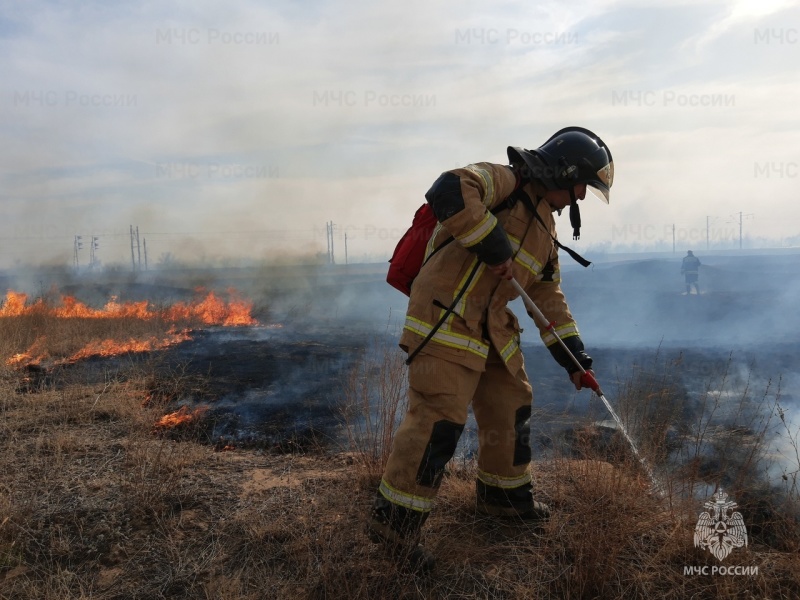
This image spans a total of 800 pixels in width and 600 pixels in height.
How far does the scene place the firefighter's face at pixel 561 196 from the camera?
2.89 m

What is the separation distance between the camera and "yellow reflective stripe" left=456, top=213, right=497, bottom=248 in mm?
2481

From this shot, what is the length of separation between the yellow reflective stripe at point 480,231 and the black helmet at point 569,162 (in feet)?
1.72

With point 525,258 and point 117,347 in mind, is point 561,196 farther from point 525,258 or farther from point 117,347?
point 117,347

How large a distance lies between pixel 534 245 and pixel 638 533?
5.25 ft

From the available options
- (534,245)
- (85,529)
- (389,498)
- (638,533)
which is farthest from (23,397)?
(638,533)

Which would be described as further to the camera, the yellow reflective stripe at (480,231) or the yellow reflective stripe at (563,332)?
the yellow reflective stripe at (563,332)

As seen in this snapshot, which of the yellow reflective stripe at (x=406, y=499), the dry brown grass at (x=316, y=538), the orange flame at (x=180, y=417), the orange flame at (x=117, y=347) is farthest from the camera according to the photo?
the orange flame at (x=117, y=347)

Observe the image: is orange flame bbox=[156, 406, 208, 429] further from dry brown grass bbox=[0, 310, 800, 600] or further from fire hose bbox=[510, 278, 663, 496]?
fire hose bbox=[510, 278, 663, 496]

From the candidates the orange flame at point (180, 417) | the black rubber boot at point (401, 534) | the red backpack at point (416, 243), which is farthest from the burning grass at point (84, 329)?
the black rubber boot at point (401, 534)

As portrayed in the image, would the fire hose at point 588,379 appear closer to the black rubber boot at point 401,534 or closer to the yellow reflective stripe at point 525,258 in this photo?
the yellow reflective stripe at point 525,258

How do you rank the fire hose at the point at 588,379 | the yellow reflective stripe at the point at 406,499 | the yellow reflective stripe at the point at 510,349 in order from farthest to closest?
the fire hose at the point at 588,379 → the yellow reflective stripe at the point at 510,349 → the yellow reflective stripe at the point at 406,499

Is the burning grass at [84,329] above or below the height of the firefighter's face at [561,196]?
below

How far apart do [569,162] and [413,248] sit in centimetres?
94

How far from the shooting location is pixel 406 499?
2480 millimetres
